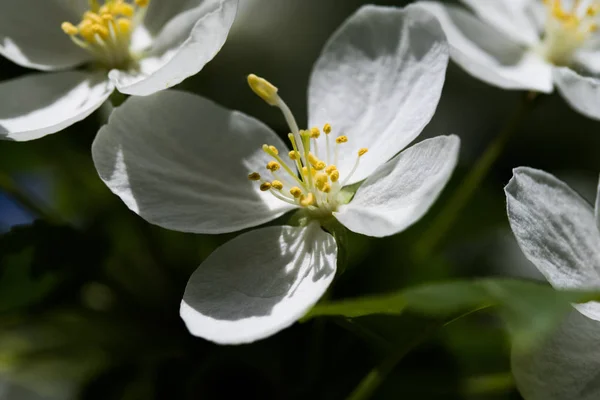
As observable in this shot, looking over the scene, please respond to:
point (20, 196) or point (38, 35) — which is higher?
point (38, 35)

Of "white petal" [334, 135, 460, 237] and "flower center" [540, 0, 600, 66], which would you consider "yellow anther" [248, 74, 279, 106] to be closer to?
"white petal" [334, 135, 460, 237]

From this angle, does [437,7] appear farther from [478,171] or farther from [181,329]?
[181,329]

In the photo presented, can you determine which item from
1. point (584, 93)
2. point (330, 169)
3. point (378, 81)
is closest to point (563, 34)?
point (584, 93)

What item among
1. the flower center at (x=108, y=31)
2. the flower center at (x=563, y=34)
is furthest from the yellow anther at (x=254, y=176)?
the flower center at (x=563, y=34)

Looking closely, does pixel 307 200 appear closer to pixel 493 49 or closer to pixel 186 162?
pixel 186 162

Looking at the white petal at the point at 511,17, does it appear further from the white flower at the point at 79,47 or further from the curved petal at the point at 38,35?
the curved petal at the point at 38,35
